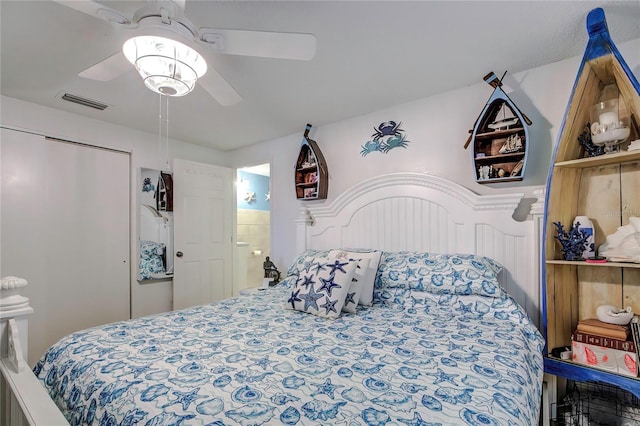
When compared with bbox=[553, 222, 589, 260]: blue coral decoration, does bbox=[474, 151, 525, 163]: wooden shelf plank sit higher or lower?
higher

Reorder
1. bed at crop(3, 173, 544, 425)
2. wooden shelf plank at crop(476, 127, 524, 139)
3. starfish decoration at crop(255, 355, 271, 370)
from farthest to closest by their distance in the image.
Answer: wooden shelf plank at crop(476, 127, 524, 139) → starfish decoration at crop(255, 355, 271, 370) → bed at crop(3, 173, 544, 425)

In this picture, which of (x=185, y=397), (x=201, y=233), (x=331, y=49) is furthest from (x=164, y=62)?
(x=201, y=233)

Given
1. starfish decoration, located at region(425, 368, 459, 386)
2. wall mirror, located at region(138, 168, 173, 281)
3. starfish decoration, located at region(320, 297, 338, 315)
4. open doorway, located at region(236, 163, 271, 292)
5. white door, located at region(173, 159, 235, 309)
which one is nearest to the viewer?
starfish decoration, located at region(425, 368, 459, 386)

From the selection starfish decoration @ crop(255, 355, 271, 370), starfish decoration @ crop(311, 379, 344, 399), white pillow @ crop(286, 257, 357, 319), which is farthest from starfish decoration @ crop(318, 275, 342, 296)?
starfish decoration @ crop(311, 379, 344, 399)

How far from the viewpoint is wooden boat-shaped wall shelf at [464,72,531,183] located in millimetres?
2023

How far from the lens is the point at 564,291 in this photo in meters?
1.80

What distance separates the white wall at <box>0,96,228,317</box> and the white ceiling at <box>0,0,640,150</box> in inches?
4.7

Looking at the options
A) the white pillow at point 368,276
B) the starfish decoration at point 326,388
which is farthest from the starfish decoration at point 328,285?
the starfish decoration at point 326,388

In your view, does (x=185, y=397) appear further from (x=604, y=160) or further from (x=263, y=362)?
(x=604, y=160)

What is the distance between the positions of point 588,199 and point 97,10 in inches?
103

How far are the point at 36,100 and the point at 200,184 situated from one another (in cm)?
157

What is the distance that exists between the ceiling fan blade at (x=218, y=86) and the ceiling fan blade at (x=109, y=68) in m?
0.34

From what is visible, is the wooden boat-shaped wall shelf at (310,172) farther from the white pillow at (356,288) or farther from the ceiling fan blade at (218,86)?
the ceiling fan blade at (218,86)

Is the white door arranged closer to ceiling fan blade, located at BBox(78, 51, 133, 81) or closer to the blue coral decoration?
ceiling fan blade, located at BBox(78, 51, 133, 81)
